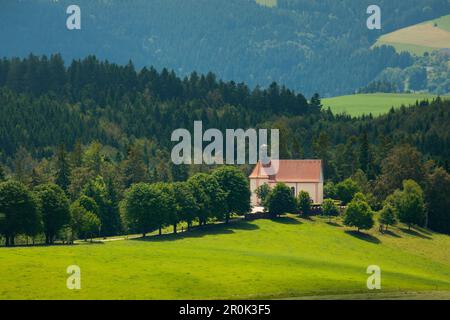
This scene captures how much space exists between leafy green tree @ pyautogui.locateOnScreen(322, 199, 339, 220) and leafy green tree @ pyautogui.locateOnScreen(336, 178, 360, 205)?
725cm

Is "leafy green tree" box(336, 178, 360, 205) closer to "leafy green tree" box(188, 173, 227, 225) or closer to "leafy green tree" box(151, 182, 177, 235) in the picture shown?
"leafy green tree" box(188, 173, 227, 225)

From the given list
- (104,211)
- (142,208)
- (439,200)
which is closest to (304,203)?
(439,200)

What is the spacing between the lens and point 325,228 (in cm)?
16250

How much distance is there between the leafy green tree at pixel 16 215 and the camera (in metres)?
134

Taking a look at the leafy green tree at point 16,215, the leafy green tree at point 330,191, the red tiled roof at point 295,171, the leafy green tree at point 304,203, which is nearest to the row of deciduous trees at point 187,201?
the leafy green tree at point 304,203

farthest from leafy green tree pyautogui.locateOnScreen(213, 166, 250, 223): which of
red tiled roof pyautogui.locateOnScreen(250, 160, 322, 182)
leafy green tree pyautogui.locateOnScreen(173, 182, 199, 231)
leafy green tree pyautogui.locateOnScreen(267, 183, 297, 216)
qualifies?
red tiled roof pyautogui.locateOnScreen(250, 160, 322, 182)

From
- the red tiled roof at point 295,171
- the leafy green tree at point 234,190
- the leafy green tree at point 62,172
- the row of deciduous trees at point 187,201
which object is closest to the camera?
the row of deciduous trees at point 187,201

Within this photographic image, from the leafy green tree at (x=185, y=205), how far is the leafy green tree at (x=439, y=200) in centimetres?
4136

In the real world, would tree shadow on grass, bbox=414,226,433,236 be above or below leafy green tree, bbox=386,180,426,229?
below

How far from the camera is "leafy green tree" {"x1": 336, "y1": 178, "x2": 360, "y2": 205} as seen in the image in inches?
7057

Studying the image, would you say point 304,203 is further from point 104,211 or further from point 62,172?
point 62,172

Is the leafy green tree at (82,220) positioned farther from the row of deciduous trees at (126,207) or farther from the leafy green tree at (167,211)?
the leafy green tree at (167,211)
